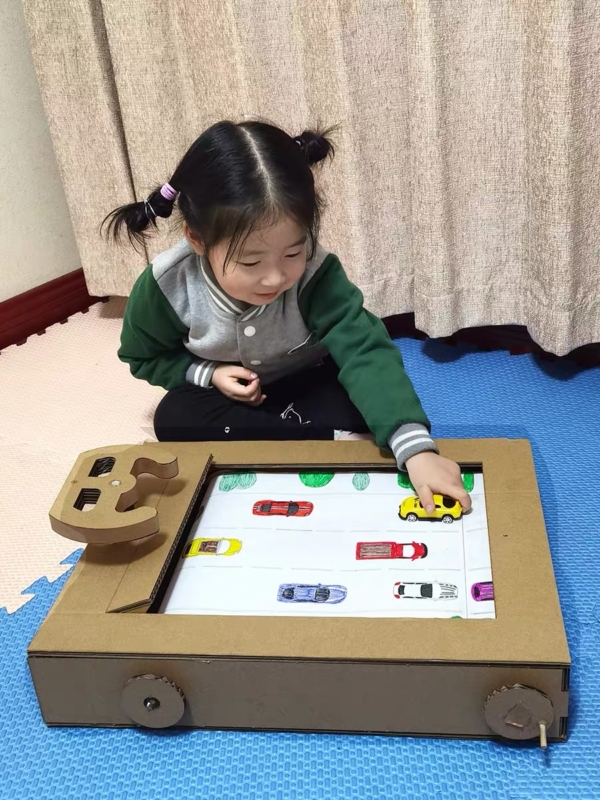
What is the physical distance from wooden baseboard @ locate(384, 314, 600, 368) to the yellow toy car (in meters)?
0.52

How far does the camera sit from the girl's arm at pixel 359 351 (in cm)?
91

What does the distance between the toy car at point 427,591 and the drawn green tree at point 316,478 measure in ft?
0.56

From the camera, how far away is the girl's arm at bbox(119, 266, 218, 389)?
3.28 ft

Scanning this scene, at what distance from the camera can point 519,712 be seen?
67 centimetres

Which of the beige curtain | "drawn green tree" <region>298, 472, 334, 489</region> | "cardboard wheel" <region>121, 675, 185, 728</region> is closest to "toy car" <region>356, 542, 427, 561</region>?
"drawn green tree" <region>298, 472, 334, 489</region>

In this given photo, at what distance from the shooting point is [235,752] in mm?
737

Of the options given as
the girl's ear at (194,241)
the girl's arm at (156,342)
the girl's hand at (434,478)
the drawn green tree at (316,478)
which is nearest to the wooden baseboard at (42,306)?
the girl's arm at (156,342)

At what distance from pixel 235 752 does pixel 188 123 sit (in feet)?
3.05

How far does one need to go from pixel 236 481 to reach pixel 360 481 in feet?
0.44

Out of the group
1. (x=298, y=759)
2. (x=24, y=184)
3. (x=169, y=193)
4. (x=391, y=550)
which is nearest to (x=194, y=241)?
(x=169, y=193)

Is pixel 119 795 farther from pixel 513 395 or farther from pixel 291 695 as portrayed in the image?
pixel 513 395

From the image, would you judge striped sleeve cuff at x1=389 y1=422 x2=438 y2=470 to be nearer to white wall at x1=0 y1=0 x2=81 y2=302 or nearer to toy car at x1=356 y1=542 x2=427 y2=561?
toy car at x1=356 y1=542 x2=427 y2=561

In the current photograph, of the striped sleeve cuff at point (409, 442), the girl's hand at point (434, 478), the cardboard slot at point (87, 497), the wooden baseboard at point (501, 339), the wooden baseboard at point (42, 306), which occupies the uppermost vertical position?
the cardboard slot at point (87, 497)

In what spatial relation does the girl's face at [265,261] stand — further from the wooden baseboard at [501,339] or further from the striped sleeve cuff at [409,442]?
the wooden baseboard at [501,339]
